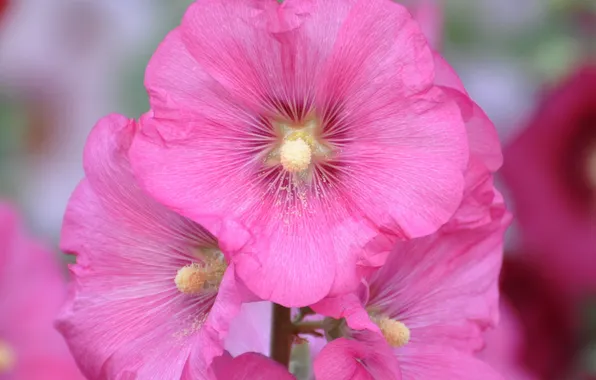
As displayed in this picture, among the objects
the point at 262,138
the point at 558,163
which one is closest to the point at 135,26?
the point at 558,163

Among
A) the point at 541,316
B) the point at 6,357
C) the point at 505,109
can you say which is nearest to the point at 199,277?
the point at 6,357

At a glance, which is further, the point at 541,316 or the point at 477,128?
the point at 541,316

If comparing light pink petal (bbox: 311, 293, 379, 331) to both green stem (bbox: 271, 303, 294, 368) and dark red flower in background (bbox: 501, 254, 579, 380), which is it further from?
dark red flower in background (bbox: 501, 254, 579, 380)

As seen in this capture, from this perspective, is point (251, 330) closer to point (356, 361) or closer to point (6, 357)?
point (356, 361)

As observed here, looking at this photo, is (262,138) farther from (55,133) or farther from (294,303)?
(55,133)

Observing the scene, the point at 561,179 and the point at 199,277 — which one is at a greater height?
the point at 199,277
